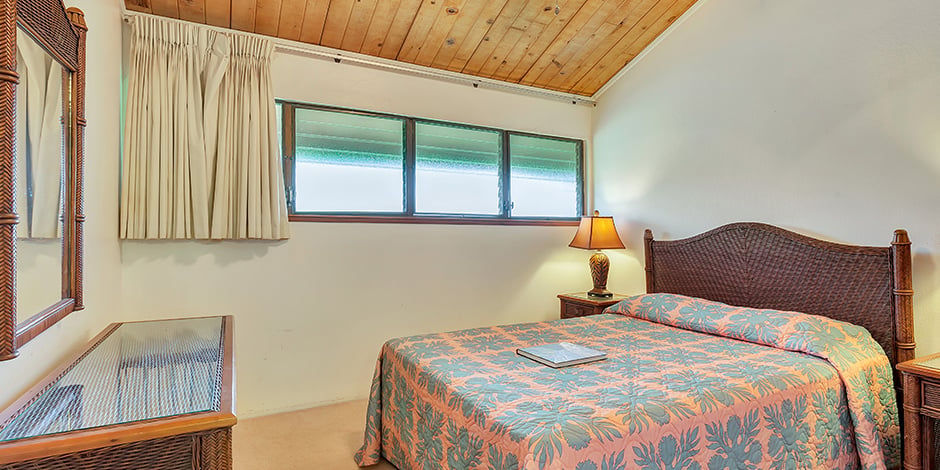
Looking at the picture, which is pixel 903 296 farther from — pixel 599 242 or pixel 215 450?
pixel 215 450

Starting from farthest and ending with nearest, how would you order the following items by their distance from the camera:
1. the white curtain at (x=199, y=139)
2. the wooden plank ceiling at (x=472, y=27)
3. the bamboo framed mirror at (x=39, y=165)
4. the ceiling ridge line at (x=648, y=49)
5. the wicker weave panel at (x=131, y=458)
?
the ceiling ridge line at (x=648, y=49), the wooden plank ceiling at (x=472, y=27), the white curtain at (x=199, y=139), the bamboo framed mirror at (x=39, y=165), the wicker weave panel at (x=131, y=458)

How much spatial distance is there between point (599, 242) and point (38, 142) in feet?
10.4

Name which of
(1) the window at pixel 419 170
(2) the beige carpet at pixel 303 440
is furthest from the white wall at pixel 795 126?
(2) the beige carpet at pixel 303 440

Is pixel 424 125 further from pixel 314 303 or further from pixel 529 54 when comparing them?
pixel 314 303

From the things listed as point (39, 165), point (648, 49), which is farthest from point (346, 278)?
point (648, 49)

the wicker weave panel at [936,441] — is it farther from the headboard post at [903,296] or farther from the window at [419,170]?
the window at [419,170]

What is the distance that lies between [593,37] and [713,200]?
1.39 meters

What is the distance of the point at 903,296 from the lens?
2.14m

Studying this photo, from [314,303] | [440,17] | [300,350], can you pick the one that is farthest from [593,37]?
[300,350]

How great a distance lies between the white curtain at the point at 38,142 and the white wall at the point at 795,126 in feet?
10.8

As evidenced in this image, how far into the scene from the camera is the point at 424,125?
3.42m

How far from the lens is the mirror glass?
3.64 feet

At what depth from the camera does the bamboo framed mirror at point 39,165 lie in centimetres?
98

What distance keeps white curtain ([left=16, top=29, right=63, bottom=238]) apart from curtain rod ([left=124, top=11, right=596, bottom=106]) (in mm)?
1566
